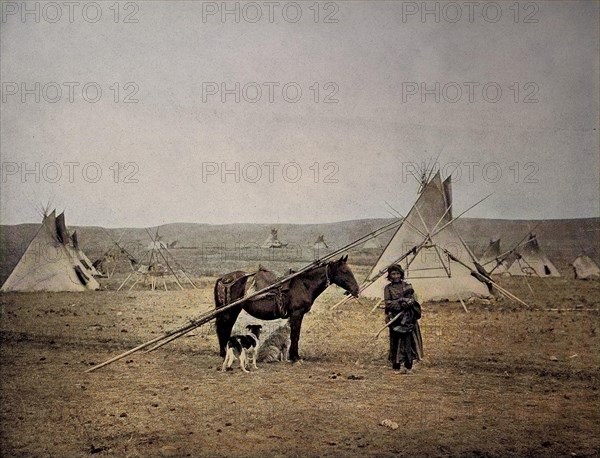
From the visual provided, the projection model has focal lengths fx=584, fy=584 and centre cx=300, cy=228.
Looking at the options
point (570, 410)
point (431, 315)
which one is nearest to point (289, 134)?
point (431, 315)

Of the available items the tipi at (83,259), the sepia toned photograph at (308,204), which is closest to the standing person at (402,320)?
the sepia toned photograph at (308,204)

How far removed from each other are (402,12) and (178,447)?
12.6ft

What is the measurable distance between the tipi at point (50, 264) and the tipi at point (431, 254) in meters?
2.31

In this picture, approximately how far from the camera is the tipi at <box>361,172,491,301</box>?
185 inches

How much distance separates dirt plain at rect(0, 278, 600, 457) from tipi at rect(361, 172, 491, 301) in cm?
14

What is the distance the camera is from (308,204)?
186 inches

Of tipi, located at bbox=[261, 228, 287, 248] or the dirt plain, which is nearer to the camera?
the dirt plain

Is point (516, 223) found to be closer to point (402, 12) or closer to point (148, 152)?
point (402, 12)

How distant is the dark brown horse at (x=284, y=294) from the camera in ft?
15.0

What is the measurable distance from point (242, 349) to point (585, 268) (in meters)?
2.92

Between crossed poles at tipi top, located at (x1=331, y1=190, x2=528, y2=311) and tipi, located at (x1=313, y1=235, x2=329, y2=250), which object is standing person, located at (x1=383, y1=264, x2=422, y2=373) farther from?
tipi, located at (x1=313, y1=235, x2=329, y2=250)

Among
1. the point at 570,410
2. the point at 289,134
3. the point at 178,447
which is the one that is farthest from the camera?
the point at 289,134

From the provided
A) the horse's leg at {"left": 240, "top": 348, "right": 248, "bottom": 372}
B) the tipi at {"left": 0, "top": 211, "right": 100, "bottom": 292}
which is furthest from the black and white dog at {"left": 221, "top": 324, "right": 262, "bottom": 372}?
the tipi at {"left": 0, "top": 211, "right": 100, "bottom": 292}

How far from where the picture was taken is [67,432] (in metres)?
4.25
